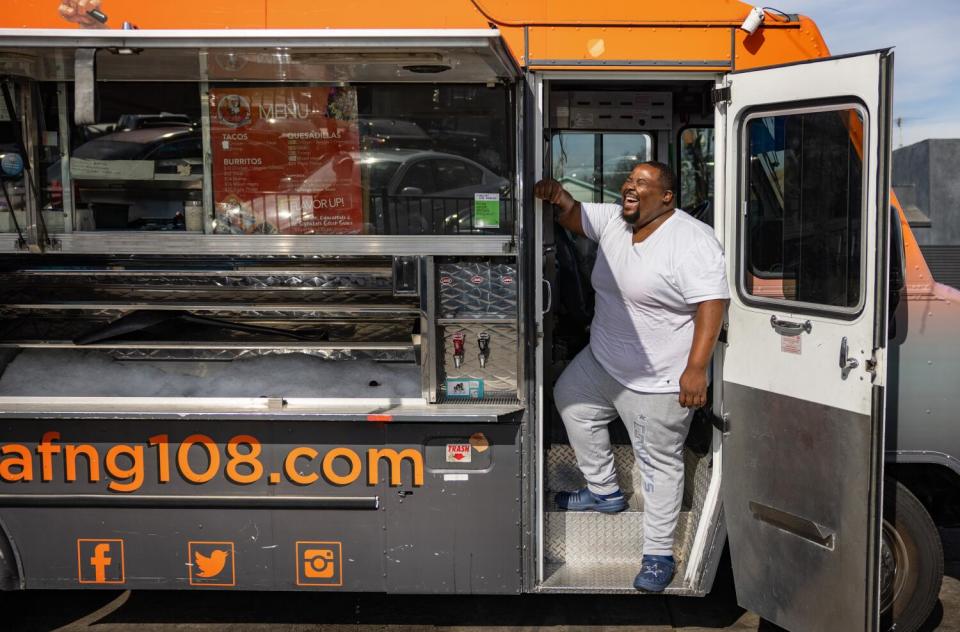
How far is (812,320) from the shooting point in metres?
3.17

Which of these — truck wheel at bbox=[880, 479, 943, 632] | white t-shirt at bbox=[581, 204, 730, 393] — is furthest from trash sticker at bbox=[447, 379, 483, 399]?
truck wheel at bbox=[880, 479, 943, 632]

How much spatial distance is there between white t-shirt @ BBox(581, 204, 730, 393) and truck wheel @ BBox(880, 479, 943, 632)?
992 millimetres

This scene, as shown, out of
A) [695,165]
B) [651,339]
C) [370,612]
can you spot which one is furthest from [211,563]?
[695,165]

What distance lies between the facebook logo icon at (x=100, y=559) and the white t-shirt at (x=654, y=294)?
6.76 ft

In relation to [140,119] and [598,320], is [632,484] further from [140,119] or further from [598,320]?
[140,119]

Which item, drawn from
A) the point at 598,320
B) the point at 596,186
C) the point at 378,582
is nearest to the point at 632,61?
the point at 598,320

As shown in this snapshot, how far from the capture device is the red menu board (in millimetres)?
3541

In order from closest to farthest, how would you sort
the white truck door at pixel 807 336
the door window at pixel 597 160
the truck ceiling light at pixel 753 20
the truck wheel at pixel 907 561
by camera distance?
the white truck door at pixel 807 336
the truck ceiling light at pixel 753 20
the truck wheel at pixel 907 561
the door window at pixel 597 160

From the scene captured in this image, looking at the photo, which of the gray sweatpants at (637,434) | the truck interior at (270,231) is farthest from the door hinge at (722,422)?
the truck interior at (270,231)

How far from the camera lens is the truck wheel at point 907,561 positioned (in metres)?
3.54

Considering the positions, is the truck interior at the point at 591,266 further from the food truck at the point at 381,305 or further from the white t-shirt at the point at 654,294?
the white t-shirt at the point at 654,294

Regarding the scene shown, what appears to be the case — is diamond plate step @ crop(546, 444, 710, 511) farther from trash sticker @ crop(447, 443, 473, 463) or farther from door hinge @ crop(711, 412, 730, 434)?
trash sticker @ crop(447, 443, 473, 463)

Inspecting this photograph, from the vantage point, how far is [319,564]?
11.4 ft

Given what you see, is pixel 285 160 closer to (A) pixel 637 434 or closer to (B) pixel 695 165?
(A) pixel 637 434
